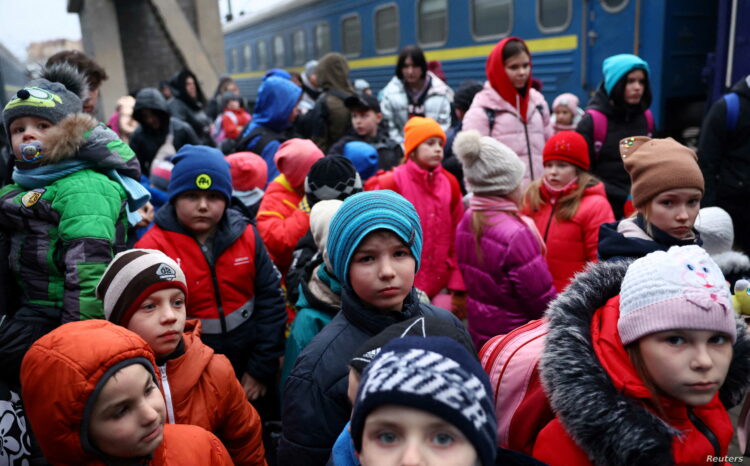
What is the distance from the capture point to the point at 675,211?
8.14 ft

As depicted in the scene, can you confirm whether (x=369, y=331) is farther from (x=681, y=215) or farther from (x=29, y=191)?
(x=29, y=191)

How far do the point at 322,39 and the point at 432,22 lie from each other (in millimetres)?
4719

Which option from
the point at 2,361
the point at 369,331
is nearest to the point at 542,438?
the point at 369,331

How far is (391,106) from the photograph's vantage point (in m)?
7.02

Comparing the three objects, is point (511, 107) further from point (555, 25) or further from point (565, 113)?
point (555, 25)

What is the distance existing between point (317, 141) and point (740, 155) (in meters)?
3.59

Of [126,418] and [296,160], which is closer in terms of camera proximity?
[126,418]

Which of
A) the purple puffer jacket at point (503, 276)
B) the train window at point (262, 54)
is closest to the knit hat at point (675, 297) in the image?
the purple puffer jacket at point (503, 276)

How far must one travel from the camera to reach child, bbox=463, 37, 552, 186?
4797 mm

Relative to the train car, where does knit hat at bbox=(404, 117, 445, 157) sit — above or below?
below

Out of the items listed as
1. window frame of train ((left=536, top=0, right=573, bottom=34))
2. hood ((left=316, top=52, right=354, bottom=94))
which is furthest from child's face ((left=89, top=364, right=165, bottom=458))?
window frame of train ((left=536, top=0, right=573, bottom=34))

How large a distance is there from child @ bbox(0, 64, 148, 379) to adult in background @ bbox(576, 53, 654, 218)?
Answer: 11.4 feet

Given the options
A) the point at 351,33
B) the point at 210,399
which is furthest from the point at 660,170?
the point at 351,33

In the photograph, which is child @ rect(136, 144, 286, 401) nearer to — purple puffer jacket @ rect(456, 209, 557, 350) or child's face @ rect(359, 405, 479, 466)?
purple puffer jacket @ rect(456, 209, 557, 350)
